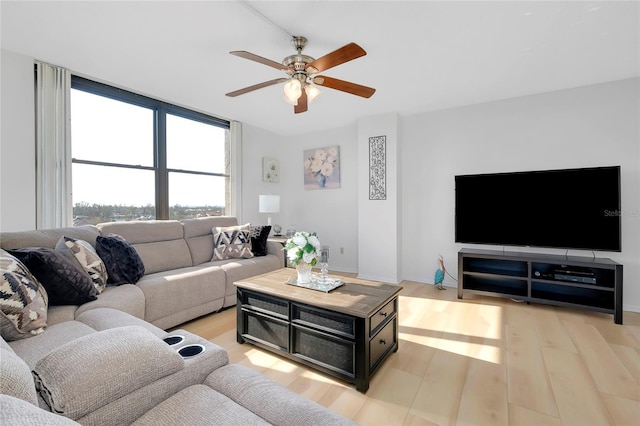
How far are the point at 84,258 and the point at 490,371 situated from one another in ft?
9.87

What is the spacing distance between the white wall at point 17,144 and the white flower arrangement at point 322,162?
3.48 m

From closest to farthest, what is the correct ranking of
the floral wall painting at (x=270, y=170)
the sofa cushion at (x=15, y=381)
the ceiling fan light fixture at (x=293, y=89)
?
the sofa cushion at (x=15, y=381), the ceiling fan light fixture at (x=293, y=89), the floral wall painting at (x=270, y=170)

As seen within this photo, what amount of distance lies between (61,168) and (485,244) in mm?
4678

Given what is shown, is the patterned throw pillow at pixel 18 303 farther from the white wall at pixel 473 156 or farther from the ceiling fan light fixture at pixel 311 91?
the white wall at pixel 473 156

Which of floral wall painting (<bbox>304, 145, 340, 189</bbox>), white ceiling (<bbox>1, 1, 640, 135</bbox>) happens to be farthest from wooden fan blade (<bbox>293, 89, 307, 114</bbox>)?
floral wall painting (<bbox>304, 145, 340, 189</bbox>)

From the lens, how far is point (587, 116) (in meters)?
3.09

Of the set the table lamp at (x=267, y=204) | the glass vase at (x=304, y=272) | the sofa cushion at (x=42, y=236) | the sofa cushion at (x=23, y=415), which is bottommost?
the glass vase at (x=304, y=272)

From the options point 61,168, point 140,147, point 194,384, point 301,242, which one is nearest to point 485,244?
point 301,242

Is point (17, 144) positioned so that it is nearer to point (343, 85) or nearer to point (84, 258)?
point (84, 258)

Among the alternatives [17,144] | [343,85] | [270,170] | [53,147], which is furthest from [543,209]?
[17,144]

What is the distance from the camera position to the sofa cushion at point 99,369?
2.57 feet

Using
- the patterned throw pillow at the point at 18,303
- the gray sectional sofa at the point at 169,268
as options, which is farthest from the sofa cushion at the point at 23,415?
the gray sectional sofa at the point at 169,268

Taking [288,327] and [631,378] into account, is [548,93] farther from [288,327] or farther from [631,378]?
[288,327]

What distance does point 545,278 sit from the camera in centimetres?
297
